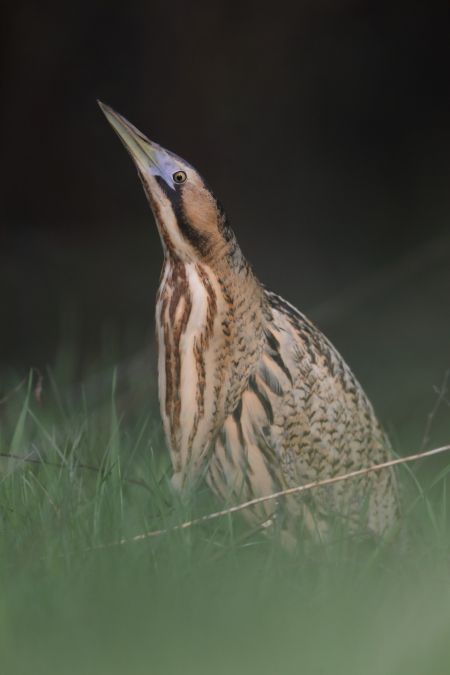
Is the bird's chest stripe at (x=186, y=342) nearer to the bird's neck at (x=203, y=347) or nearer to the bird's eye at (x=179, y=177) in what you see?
the bird's neck at (x=203, y=347)

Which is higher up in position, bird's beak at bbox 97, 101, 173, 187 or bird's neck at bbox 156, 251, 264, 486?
bird's beak at bbox 97, 101, 173, 187

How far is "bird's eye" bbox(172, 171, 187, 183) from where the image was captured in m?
1.60

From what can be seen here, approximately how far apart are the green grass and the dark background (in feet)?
3.48

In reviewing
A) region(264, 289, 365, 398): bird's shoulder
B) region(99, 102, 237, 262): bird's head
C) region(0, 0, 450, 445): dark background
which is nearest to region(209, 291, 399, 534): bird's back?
region(264, 289, 365, 398): bird's shoulder

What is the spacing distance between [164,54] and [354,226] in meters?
0.60

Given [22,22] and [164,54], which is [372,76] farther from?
[22,22]

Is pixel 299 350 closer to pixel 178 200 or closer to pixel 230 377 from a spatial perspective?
pixel 230 377

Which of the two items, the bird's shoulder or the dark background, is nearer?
the bird's shoulder

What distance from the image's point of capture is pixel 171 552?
4.57 ft

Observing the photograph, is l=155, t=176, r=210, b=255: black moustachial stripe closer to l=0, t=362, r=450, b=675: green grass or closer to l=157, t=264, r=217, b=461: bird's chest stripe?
l=157, t=264, r=217, b=461: bird's chest stripe

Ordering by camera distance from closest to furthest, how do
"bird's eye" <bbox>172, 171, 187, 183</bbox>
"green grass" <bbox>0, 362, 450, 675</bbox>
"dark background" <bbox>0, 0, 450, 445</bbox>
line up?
"green grass" <bbox>0, 362, 450, 675</bbox> < "bird's eye" <bbox>172, 171, 187, 183</bbox> < "dark background" <bbox>0, 0, 450, 445</bbox>

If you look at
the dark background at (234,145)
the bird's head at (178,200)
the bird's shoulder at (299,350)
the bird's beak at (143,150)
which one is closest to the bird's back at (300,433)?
the bird's shoulder at (299,350)

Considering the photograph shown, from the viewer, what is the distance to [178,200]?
5.24ft

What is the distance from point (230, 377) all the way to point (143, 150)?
1.05 feet
